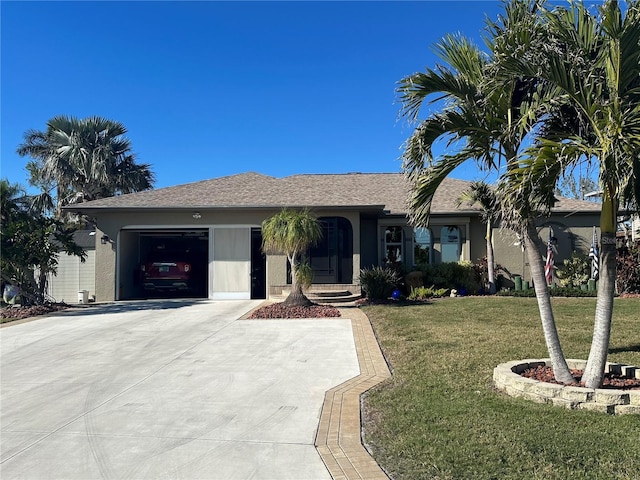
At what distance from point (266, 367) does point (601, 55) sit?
5.53 metres

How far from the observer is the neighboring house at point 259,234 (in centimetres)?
1555

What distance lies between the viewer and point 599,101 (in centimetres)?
470

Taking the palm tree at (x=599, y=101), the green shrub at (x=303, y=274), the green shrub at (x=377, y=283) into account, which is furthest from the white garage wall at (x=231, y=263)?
the palm tree at (x=599, y=101)

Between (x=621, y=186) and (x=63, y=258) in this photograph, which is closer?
(x=621, y=186)

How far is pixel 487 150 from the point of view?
5875mm

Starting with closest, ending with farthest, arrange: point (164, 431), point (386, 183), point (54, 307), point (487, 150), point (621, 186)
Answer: point (621, 186) < point (164, 431) < point (487, 150) < point (54, 307) < point (386, 183)

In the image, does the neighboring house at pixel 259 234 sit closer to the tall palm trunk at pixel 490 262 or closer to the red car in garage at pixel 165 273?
the red car in garage at pixel 165 273

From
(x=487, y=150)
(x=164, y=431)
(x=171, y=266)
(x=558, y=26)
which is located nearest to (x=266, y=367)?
(x=164, y=431)

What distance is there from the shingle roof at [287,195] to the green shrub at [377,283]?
2162 mm

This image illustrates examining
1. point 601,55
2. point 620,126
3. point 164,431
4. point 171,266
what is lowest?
point 164,431

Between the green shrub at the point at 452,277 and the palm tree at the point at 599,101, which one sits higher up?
the palm tree at the point at 599,101

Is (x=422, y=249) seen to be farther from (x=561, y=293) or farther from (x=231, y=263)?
(x=231, y=263)

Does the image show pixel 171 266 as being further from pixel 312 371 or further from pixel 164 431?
pixel 164 431

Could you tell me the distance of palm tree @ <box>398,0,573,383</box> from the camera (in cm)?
511
